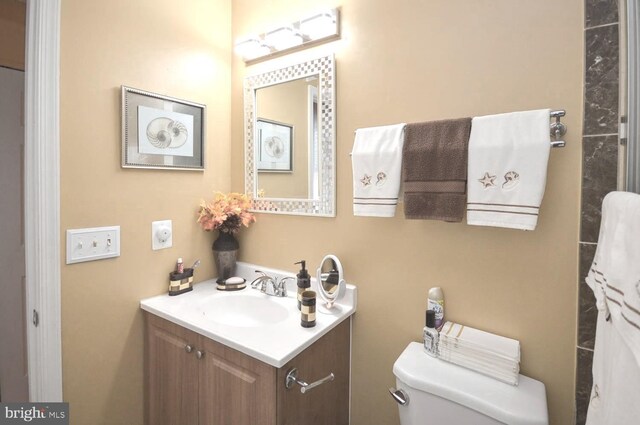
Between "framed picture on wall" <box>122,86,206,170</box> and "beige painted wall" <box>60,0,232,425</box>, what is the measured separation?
0.12 ft

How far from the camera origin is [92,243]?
1.19 m

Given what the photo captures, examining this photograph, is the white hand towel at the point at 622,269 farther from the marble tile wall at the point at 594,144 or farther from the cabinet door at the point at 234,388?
the cabinet door at the point at 234,388

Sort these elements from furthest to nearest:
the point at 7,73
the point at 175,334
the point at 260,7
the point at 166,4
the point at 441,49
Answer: the point at 7,73 < the point at 260,7 < the point at 166,4 < the point at 175,334 < the point at 441,49

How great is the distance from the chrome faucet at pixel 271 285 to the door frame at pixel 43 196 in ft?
2.54

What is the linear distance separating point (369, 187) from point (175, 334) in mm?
992

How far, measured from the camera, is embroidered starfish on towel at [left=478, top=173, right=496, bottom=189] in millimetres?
922

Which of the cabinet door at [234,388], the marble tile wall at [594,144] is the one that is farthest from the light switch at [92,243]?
the marble tile wall at [594,144]

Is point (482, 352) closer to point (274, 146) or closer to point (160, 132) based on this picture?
point (274, 146)

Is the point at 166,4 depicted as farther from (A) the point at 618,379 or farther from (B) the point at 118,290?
(A) the point at 618,379

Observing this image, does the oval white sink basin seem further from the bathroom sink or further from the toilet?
the toilet

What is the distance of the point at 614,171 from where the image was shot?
2.83 feet

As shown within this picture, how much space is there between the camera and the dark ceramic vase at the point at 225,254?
1.59m

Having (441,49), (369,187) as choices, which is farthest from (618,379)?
(441,49)

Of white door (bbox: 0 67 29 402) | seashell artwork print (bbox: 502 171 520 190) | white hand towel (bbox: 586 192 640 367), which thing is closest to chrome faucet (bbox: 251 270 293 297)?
seashell artwork print (bbox: 502 171 520 190)
